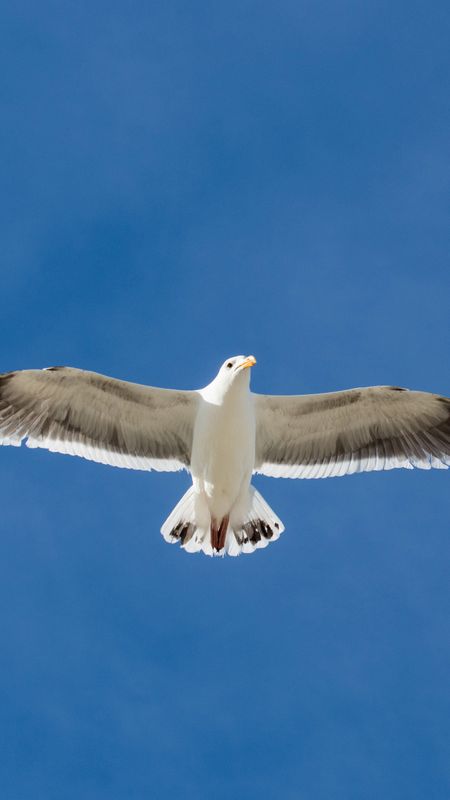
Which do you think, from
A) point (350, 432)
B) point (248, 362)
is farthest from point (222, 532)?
point (248, 362)

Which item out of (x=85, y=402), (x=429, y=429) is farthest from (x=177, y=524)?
(x=429, y=429)

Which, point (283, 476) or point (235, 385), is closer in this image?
point (235, 385)

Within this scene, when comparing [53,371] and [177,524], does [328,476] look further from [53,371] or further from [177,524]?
[53,371]

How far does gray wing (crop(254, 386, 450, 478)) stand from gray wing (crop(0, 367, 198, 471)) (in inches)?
36.9

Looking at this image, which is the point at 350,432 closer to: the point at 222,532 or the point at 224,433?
the point at 224,433

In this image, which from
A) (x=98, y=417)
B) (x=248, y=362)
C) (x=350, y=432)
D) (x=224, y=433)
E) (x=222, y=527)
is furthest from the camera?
(x=350, y=432)

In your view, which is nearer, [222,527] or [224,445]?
[224,445]

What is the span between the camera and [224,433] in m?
17.6

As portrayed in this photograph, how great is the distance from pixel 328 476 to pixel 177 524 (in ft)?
5.96

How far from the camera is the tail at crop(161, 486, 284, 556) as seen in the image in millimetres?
18109

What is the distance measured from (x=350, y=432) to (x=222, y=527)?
181 cm

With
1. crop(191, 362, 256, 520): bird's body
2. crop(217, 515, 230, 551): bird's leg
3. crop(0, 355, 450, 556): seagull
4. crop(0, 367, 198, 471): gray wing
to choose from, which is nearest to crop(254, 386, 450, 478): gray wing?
crop(0, 355, 450, 556): seagull

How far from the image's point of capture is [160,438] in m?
18.4

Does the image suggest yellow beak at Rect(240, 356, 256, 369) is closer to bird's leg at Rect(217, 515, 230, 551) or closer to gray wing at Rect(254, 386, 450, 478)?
gray wing at Rect(254, 386, 450, 478)
